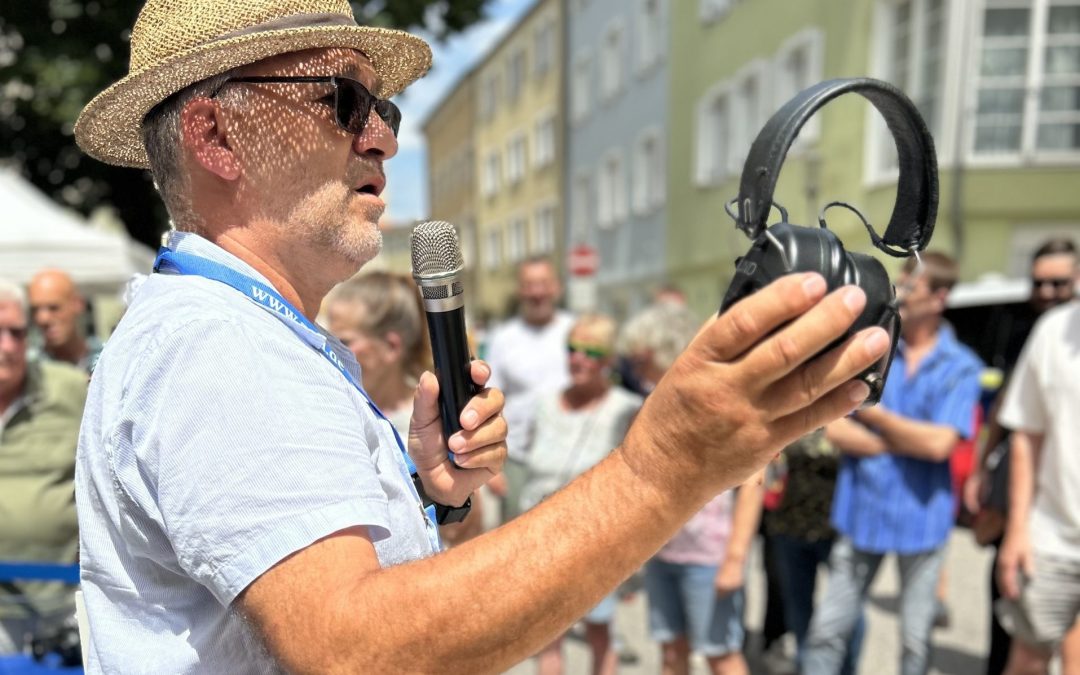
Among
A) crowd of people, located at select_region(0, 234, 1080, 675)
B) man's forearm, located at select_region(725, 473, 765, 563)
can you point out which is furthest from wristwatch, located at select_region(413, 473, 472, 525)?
man's forearm, located at select_region(725, 473, 765, 563)

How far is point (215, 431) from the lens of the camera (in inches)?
38.9

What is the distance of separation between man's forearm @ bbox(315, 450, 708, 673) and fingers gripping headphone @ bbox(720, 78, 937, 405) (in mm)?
230

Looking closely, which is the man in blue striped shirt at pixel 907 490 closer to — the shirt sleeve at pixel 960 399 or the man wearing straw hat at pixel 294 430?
the shirt sleeve at pixel 960 399

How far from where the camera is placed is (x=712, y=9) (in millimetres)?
18859

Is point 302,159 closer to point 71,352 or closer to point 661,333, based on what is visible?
point 661,333

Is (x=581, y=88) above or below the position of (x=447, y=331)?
above

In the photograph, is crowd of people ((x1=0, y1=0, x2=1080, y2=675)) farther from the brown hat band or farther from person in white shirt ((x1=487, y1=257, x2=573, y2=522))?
person in white shirt ((x1=487, y1=257, x2=573, y2=522))

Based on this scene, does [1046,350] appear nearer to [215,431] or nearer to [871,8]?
[215,431]

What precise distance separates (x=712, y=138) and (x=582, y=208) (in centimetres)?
981

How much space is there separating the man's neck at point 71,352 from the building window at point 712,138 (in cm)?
1456

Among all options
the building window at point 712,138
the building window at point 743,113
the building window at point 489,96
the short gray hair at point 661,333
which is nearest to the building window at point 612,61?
the building window at point 712,138

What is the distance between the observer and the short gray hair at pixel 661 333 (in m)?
4.39

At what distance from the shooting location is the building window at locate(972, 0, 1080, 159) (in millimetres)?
11805

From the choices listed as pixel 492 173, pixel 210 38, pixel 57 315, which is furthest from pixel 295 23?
pixel 492 173
